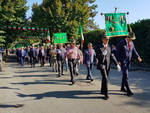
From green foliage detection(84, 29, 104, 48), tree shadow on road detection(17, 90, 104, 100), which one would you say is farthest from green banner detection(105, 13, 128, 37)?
green foliage detection(84, 29, 104, 48)

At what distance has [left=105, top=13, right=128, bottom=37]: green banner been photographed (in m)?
8.38

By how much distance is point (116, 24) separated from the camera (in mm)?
8445

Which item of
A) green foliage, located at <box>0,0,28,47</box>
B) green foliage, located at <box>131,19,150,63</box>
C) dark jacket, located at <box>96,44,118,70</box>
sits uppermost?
green foliage, located at <box>0,0,28,47</box>

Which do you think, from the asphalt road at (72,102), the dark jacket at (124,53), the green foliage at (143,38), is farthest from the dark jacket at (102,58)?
the green foliage at (143,38)

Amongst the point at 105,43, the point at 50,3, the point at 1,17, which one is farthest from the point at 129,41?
the point at 50,3

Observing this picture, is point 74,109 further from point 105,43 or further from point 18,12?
point 18,12

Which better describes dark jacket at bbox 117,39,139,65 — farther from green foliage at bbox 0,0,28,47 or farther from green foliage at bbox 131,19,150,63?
green foliage at bbox 0,0,28,47

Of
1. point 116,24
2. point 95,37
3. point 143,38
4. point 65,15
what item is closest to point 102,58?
point 116,24

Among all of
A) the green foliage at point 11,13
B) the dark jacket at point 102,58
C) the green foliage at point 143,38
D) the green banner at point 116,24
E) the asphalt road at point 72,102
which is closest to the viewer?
the asphalt road at point 72,102

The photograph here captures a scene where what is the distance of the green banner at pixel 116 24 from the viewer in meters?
8.38

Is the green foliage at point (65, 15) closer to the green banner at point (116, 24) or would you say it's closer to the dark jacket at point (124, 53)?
the green banner at point (116, 24)

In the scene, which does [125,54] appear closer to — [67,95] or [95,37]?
[67,95]

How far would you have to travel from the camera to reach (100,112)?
4133 millimetres

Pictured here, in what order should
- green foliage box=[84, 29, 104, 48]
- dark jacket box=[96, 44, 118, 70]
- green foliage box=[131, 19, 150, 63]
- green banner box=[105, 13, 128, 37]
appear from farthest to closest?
green foliage box=[84, 29, 104, 48]
green foliage box=[131, 19, 150, 63]
green banner box=[105, 13, 128, 37]
dark jacket box=[96, 44, 118, 70]
